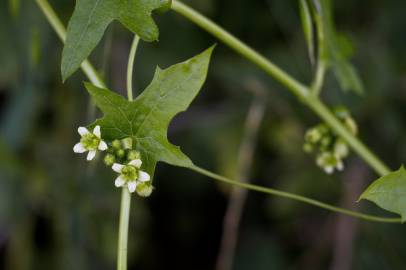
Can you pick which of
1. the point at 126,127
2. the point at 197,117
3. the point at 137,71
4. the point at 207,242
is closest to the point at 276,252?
the point at 207,242

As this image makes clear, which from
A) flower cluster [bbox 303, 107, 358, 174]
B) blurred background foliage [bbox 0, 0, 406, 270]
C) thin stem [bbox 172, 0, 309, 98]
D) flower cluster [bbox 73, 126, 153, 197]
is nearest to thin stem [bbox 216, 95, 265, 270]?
blurred background foliage [bbox 0, 0, 406, 270]

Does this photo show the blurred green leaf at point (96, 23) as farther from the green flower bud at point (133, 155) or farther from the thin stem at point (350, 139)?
the thin stem at point (350, 139)

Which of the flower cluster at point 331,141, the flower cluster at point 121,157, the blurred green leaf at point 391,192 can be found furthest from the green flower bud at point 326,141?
the flower cluster at point 121,157

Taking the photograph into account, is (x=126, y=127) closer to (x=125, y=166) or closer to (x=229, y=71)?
(x=125, y=166)

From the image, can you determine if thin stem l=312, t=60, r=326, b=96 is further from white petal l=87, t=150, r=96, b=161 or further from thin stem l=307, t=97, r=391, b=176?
white petal l=87, t=150, r=96, b=161

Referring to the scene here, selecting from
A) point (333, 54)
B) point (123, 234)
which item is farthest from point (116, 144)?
point (333, 54)
